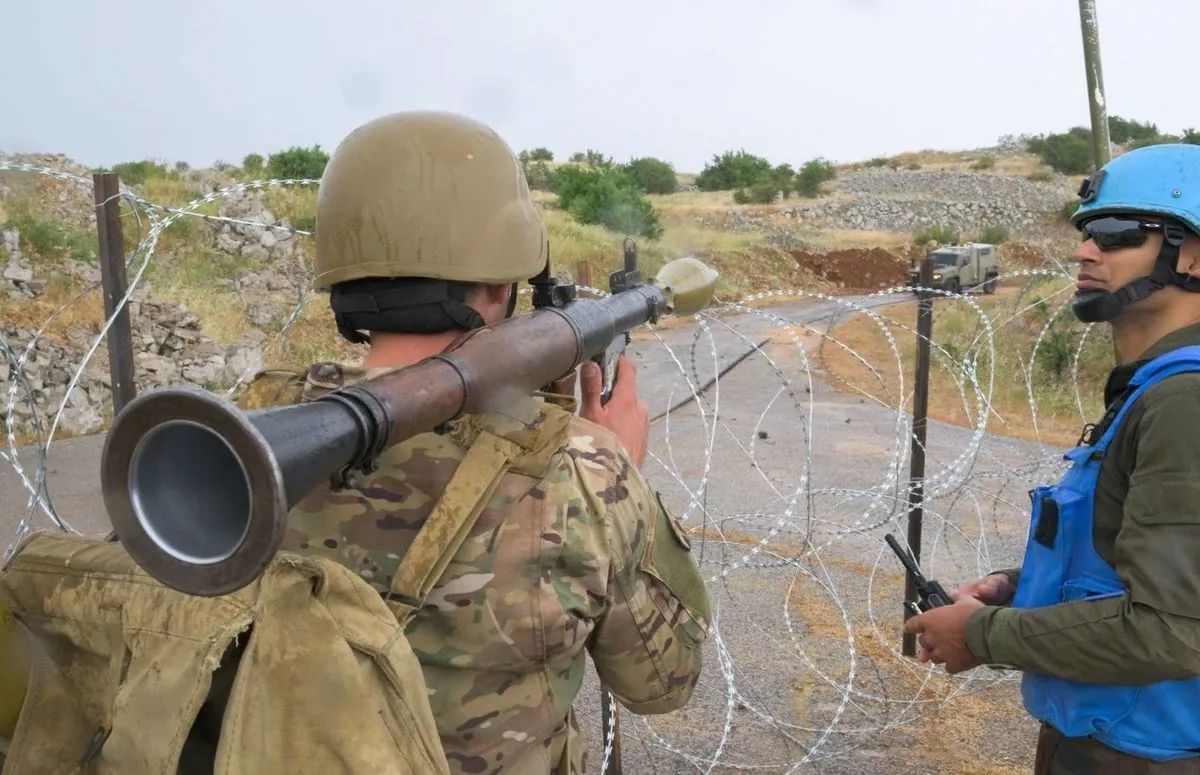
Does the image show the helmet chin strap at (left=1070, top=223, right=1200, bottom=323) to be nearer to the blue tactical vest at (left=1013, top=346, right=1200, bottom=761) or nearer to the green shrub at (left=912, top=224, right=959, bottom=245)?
the blue tactical vest at (left=1013, top=346, right=1200, bottom=761)

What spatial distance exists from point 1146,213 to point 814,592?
4.04m

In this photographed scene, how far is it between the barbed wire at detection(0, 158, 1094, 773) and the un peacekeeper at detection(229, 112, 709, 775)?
76 cm

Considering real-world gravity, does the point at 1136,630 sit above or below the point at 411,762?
below

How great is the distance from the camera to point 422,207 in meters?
1.57

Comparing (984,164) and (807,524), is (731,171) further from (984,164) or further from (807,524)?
(807,524)

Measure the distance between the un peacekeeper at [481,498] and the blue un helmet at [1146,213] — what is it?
1.19 m

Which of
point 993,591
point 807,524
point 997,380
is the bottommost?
point 997,380

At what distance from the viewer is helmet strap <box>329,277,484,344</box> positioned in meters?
1.55

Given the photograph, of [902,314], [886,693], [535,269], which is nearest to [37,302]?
[886,693]

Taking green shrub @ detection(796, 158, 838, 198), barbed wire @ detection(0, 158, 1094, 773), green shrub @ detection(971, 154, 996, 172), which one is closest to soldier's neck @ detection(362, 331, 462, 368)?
barbed wire @ detection(0, 158, 1094, 773)

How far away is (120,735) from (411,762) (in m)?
0.38

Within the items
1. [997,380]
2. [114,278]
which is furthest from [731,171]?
[114,278]

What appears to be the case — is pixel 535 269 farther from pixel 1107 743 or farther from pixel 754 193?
pixel 754 193

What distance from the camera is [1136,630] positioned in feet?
5.84
